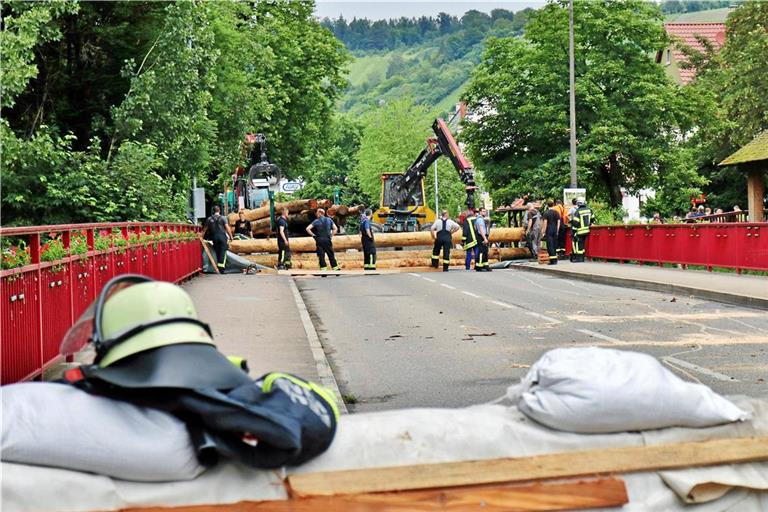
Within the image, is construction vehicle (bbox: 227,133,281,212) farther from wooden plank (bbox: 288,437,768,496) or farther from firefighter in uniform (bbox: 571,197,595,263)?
wooden plank (bbox: 288,437,768,496)

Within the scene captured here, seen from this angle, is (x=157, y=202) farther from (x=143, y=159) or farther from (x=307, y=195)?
(x=307, y=195)

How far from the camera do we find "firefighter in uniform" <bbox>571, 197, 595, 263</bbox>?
35094 millimetres

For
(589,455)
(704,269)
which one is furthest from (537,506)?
(704,269)

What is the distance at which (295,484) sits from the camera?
148 inches

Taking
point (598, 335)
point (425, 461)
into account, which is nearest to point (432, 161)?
point (598, 335)

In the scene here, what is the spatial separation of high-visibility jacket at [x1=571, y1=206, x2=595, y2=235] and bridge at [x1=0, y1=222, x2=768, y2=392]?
474 mm

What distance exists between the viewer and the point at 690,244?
89.0 ft

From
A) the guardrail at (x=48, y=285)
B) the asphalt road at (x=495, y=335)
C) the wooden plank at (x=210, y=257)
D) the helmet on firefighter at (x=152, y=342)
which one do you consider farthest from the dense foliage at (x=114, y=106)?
the helmet on firefighter at (x=152, y=342)

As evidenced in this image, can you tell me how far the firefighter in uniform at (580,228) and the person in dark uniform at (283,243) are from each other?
855 centimetres

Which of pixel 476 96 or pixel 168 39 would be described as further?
pixel 476 96

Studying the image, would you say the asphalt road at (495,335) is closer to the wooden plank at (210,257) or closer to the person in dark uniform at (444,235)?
the wooden plank at (210,257)

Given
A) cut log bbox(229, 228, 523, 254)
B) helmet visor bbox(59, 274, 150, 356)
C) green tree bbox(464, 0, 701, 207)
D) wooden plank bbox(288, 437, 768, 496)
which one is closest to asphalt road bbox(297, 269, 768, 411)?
wooden plank bbox(288, 437, 768, 496)

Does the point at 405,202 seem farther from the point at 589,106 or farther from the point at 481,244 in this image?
the point at 481,244

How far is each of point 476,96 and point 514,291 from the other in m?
32.1
